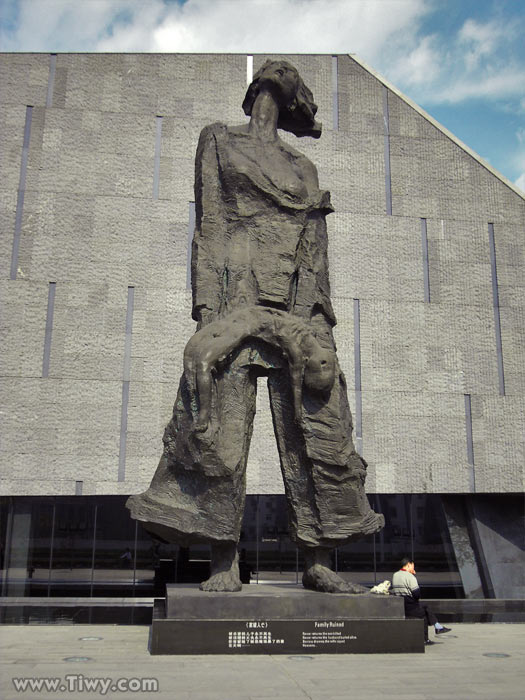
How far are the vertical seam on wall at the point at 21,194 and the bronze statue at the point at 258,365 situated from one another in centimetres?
766

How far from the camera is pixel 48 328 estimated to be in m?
13.1

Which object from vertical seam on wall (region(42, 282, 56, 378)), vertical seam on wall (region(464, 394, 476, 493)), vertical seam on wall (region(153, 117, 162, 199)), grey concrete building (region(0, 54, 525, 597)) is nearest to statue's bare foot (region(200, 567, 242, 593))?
grey concrete building (region(0, 54, 525, 597))

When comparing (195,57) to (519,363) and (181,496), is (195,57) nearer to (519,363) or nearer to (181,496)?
(519,363)

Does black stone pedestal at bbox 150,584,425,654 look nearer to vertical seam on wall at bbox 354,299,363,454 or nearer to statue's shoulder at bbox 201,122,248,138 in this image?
statue's shoulder at bbox 201,122,248,138

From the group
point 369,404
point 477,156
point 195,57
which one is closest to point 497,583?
point 369,404

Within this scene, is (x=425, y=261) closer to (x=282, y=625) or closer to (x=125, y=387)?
(x=125, y=387)

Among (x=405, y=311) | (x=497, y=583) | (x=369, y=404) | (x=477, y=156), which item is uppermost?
(x=477, y=156)

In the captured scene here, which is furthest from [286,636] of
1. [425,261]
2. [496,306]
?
[496,306]

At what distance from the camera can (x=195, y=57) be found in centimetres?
1466

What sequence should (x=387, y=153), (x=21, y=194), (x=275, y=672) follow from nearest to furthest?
(x=275, y=672) → (x=21, y=194) → (x=387, y=153)

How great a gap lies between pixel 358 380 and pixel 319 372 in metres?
7.76

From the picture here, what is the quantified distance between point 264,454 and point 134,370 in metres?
2.83

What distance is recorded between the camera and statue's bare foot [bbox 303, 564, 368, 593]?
224 inches

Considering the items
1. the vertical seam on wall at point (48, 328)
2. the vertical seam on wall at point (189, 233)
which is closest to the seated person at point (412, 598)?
the vertical seam on wall at point (189, 233)
